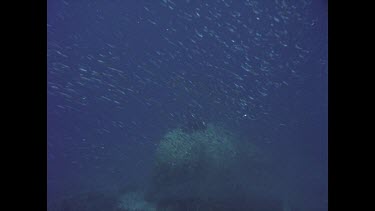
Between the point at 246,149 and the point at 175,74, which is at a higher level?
the point at 175,74

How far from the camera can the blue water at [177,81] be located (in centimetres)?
2414

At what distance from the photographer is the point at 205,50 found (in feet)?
92.2

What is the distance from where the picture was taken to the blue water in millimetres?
24141

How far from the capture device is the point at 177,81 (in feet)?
94.3
